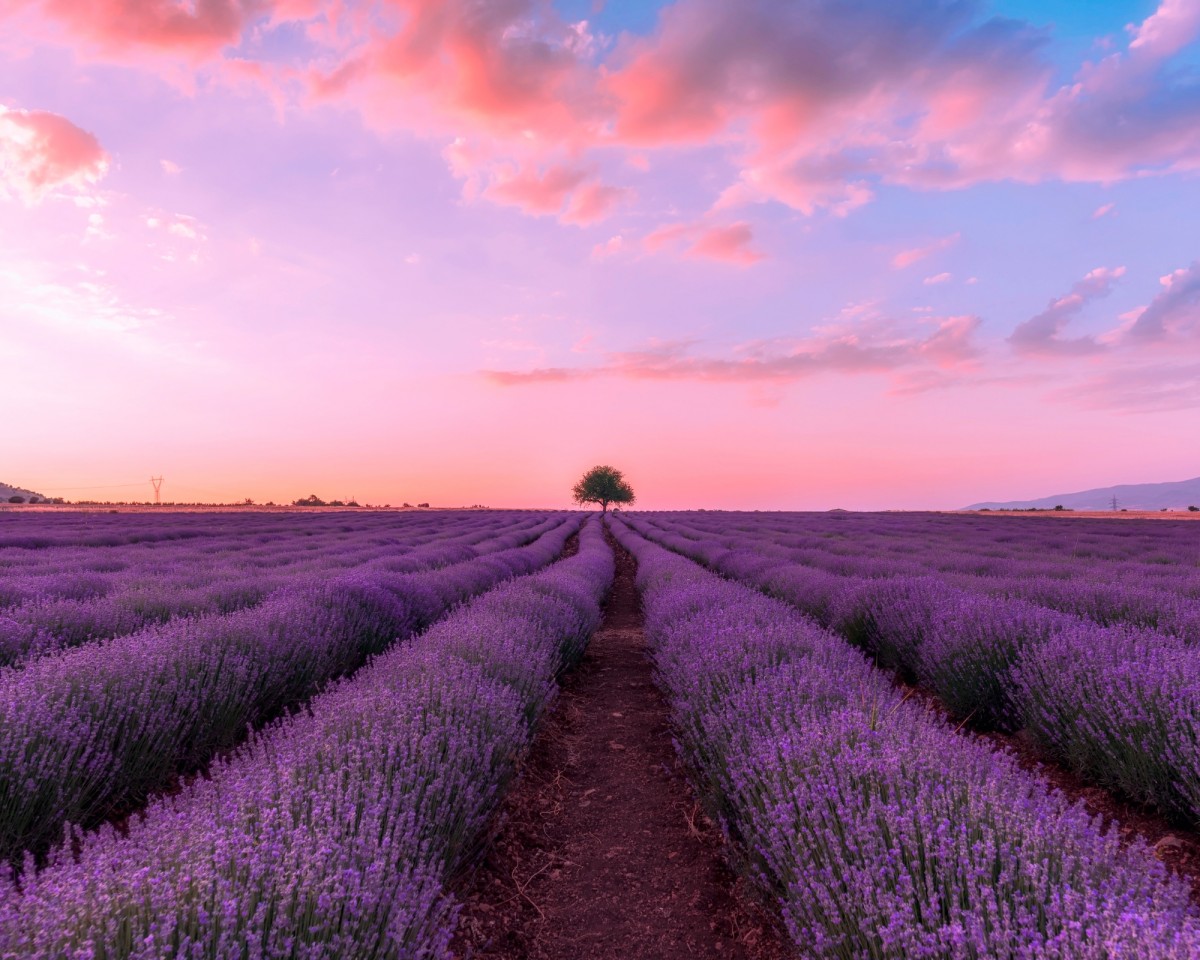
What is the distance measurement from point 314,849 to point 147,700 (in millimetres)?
1985

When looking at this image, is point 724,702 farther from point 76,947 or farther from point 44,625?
point 44,625

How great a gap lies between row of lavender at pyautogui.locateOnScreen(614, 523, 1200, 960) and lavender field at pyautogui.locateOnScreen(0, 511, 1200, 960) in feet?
0.04

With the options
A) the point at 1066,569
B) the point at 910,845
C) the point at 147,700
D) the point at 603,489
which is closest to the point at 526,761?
the point at 147,700

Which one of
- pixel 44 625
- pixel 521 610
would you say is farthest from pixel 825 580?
pixel 44 625

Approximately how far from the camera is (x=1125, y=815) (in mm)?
2955

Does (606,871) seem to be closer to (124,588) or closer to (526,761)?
(526,761)

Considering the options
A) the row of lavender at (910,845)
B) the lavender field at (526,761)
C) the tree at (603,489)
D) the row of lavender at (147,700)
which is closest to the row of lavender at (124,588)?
the lavender field at (526,761)

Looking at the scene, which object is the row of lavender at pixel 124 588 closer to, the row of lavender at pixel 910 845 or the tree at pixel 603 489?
the row of lavender at pixel 910 845

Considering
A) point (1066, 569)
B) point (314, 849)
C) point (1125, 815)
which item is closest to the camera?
point (314, 849)

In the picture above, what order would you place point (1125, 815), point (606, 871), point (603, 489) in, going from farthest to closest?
point (603, 489) < point (1125, 815) < point (606, 871)

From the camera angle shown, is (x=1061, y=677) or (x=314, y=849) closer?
(x=314, y=849)

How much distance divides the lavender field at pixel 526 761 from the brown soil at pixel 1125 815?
41 mm

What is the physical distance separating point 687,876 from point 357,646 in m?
3.36

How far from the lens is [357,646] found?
510 centimetres
